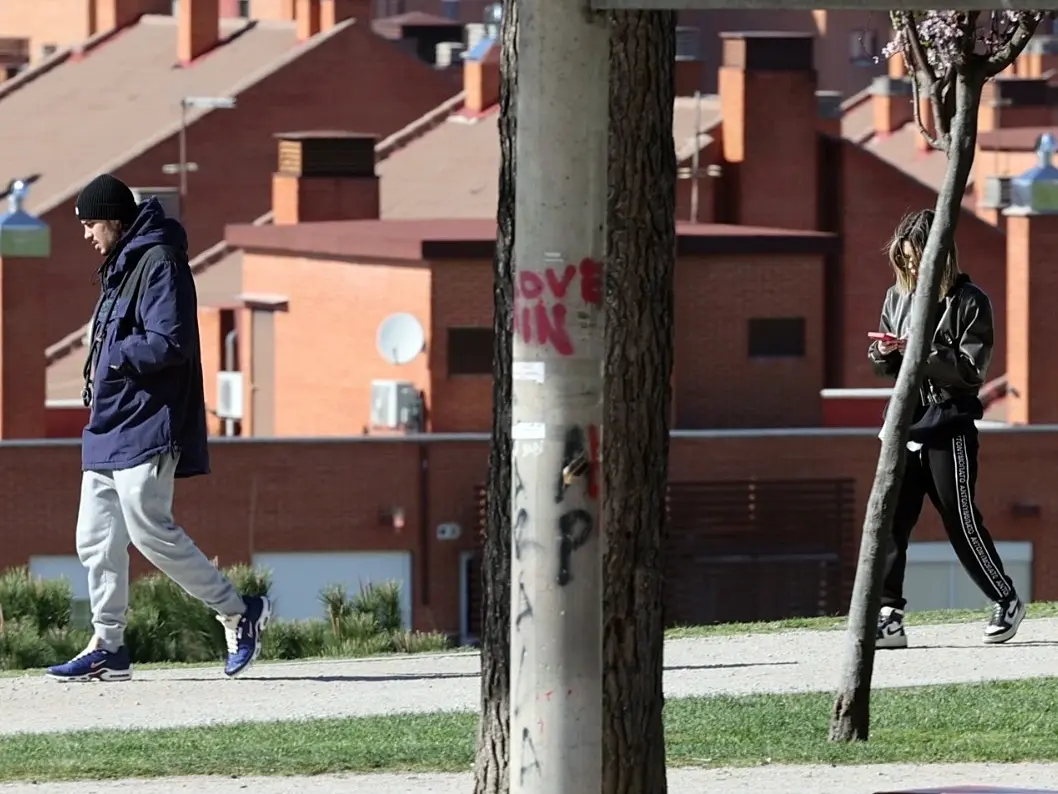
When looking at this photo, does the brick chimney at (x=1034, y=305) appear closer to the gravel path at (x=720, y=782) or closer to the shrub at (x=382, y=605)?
the shrub at (x=382, y=605)

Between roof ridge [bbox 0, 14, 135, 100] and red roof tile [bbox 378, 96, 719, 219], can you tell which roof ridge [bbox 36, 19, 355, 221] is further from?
roof ridge [bbox 0, 14, 135, 100]

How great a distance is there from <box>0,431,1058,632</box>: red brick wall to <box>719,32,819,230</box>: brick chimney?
787cm

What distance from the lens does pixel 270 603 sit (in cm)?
1037

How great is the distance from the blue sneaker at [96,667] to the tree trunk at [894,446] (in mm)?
2830

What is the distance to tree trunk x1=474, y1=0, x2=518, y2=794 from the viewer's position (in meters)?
7.04

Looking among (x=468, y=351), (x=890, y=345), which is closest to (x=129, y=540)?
(x=890, y=345)

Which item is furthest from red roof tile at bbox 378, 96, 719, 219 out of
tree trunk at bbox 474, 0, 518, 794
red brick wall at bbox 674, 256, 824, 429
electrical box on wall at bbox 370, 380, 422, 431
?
tree trunk at bbox 474, 0, 518, 794

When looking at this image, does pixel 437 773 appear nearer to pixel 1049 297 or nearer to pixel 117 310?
pixel 117 310

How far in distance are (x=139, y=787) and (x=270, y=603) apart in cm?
224

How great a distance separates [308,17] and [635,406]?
153ft

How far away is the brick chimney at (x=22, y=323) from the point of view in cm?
3431

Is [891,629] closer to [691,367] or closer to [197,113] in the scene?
[691,367]

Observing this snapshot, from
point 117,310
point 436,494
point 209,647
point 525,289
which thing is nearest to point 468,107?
point 436,494

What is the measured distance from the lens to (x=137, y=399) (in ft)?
31.9
